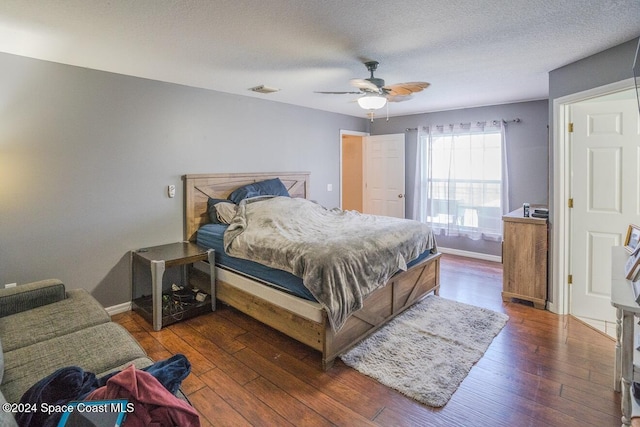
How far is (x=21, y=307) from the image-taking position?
7.56ft

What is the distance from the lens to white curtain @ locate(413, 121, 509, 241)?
5.16 metres

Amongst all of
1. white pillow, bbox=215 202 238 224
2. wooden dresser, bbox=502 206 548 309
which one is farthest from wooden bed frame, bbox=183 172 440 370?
wooden dresser, bbox=502 206 548 309

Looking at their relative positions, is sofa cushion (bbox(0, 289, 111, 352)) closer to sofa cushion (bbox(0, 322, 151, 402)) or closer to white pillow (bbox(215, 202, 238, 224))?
sofa cushion (bbox(0, 322, 151, 402))

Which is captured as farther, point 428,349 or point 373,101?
point 373,101

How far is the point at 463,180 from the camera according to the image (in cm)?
547

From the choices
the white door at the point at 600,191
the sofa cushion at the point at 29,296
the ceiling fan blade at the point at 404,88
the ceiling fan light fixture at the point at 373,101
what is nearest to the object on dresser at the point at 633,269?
the white door at the point at 600,191

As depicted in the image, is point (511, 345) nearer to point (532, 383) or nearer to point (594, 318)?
point (532, 383)

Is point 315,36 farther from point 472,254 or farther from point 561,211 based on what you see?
point 472,254

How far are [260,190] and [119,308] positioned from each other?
2.04 metres

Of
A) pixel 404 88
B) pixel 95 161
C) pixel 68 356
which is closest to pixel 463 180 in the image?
pixel 404 88

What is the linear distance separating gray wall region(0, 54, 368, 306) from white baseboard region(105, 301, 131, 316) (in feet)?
0.19

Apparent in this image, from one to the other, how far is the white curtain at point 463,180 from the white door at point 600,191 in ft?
5.99

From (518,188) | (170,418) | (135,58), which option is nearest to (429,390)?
(170,418)

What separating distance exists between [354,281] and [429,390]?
0.87m
